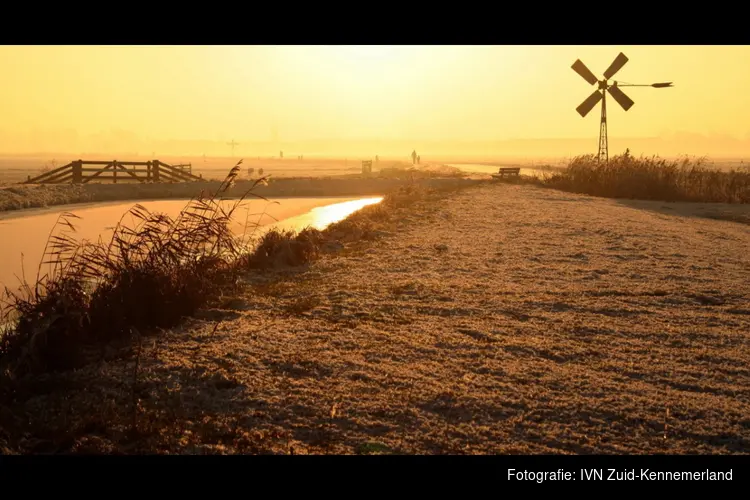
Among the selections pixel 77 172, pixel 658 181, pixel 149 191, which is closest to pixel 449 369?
pixel 658 181

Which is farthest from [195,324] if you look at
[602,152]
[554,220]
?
[602,152]

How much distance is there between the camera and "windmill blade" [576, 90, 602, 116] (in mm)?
29856

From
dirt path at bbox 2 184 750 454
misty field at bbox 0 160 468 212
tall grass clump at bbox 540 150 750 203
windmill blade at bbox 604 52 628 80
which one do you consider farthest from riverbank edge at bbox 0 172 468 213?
dirt path at bbox 2 184 750 454

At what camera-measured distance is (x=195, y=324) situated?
5.25m

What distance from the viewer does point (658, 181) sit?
19.4 m

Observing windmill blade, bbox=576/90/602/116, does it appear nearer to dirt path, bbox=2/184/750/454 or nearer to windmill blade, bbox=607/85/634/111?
windmill blade, bbox=607/85/634/111

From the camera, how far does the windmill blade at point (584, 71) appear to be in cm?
2982

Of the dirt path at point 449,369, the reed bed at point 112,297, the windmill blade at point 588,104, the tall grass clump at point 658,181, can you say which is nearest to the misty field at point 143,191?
the windmill blade at point 588,104

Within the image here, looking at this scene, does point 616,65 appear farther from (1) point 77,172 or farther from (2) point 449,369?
(2) point 449,369

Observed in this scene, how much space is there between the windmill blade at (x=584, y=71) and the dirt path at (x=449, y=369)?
78.9 ft

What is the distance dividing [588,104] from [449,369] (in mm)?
28483

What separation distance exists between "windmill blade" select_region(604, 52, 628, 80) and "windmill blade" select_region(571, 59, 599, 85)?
1.88 ft
